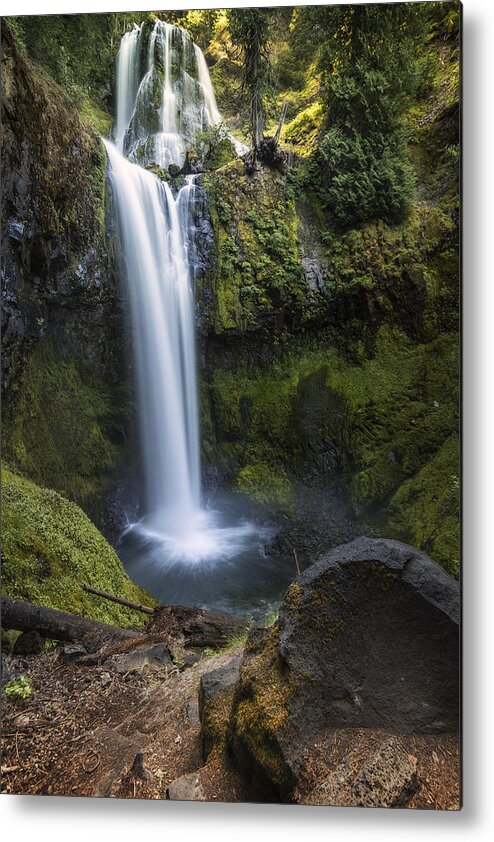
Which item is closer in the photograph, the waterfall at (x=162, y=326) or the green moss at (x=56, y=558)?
the green moss at (x=56, y=558)

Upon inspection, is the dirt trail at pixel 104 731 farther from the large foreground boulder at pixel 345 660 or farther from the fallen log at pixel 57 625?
the large foreground boulder at pixel 345 660

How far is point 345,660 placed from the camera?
2.25 metres

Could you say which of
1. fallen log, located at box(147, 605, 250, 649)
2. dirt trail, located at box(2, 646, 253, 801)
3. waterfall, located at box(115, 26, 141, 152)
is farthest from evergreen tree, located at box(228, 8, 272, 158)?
dirt trail, located at box(2, 646, 253, 801)

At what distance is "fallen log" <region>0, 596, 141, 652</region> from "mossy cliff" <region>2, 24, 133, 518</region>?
25.9 inches

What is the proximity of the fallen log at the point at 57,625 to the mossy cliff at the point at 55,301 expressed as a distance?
0.66 metres

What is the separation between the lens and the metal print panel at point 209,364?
8.89 feet

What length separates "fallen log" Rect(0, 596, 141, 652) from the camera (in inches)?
117

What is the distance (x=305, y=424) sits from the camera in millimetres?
3279

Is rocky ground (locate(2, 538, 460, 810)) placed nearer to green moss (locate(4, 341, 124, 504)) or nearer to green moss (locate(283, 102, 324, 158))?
green moss (locate(4, 341, 124, 504))

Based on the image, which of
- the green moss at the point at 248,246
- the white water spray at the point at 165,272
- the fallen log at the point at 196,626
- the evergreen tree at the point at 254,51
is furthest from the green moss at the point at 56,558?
the evergreen tree at the point at 254,51

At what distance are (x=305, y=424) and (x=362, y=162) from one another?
165 cm

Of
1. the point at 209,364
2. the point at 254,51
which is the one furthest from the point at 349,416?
the point at 254,51

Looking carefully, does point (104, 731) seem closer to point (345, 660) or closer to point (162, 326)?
point (345, 660)

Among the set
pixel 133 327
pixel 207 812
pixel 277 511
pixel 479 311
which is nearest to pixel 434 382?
pixel 479 311
